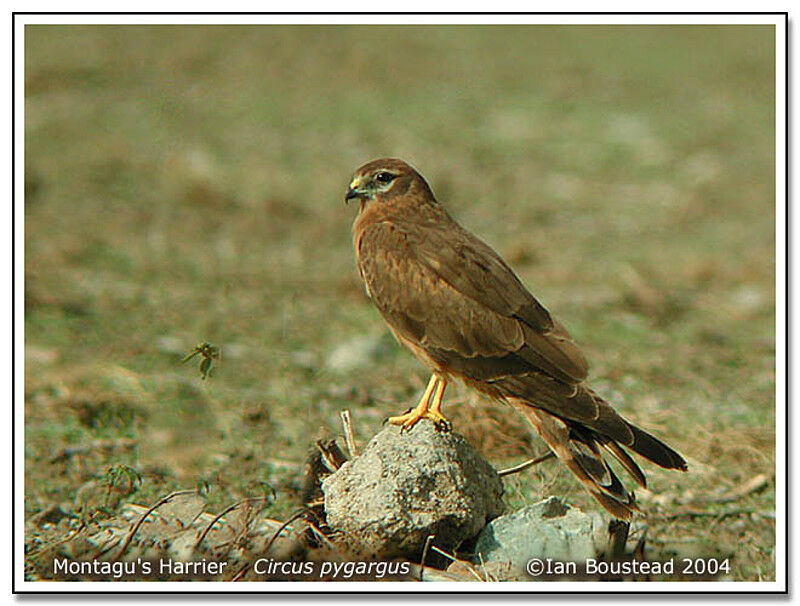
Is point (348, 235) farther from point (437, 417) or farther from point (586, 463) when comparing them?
point (586, 463)

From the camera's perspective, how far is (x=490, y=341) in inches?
181

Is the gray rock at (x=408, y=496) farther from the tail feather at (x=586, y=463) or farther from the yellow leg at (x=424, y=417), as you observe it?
the tail feather at (x=586, y=463)

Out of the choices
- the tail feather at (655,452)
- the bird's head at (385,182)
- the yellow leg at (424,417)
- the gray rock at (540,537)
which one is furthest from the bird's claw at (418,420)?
the bird's head at (385,182)

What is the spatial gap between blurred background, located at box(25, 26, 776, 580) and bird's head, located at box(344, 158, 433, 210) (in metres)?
1.04

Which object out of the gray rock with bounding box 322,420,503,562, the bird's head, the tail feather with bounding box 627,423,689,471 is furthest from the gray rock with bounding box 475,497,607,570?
the bird's head

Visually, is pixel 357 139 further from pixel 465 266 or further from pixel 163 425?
pixel 465 266

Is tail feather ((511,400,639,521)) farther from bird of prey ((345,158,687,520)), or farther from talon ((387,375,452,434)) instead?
talon ((387,375,452,434))

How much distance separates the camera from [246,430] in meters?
6.11

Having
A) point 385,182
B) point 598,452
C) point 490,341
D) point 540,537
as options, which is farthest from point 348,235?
point 540,537

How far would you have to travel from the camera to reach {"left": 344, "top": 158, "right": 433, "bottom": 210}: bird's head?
520cm

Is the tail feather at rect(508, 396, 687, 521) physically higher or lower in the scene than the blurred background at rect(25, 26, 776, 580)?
lower

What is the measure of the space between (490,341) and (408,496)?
2.47 feet

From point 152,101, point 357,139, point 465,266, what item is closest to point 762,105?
point 357,139

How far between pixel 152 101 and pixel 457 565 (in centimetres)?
1004
